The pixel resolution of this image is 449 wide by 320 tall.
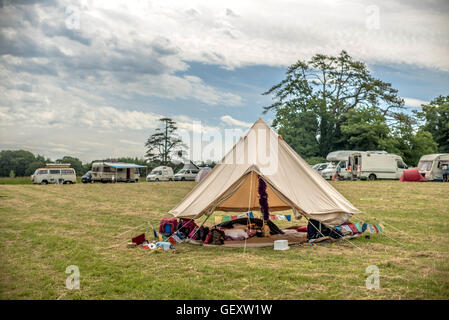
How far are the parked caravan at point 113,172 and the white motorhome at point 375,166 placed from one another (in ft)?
62.1

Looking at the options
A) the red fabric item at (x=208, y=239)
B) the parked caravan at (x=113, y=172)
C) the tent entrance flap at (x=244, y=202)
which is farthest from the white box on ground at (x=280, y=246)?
the parked caravan at (x=113, y=172)

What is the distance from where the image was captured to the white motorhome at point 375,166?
2636 cm

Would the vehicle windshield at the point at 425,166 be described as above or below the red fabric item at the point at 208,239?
above

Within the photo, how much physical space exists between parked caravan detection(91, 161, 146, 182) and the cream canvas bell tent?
27.4m

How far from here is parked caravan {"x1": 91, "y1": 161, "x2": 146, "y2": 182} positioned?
3378 centimetres

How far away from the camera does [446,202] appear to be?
42.1 ft

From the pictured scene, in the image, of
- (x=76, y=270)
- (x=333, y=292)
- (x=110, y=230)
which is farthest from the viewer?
(x=110, y=230)

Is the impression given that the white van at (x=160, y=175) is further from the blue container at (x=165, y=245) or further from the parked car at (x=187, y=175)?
the blue container at (x=165, y=245)

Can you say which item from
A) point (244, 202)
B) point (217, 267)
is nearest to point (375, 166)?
point (244, 202)

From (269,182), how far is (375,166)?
71.0 ft
